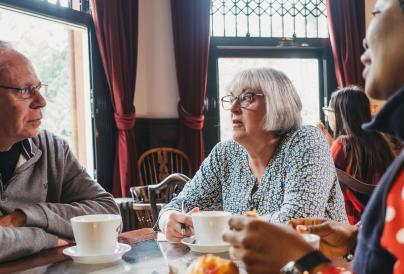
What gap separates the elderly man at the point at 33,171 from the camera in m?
1.51

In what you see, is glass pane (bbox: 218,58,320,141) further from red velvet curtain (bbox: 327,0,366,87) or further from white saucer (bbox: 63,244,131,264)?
white saucer (bbox: 63,244,131,264)

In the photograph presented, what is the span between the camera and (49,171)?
1771 millimetres

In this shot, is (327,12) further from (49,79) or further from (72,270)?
(72,270)

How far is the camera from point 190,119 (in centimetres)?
505

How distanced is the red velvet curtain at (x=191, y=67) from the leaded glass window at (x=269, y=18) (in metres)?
0.29

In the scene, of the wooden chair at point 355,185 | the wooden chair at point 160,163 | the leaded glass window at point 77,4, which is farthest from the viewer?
the wooden chair at point 160,163

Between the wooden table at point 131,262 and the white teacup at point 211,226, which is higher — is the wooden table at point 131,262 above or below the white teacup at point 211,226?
below

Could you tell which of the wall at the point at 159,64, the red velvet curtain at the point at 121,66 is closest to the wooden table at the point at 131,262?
the red velvet curtain at the point at 121,66

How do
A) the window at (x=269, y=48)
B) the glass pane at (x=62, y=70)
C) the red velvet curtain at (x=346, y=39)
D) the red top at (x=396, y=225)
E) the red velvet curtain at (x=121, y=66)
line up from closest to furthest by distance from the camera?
the red top at (x=396, y=225) < the glass pane at (x=62, y=70) < the red velvet curtain at (x=121, y=66) < the window at (x=269, y=48) < the red velvet curtain at (x=346, y=39)

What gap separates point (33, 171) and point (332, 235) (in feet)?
3.39

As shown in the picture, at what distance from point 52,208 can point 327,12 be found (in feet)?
15.2

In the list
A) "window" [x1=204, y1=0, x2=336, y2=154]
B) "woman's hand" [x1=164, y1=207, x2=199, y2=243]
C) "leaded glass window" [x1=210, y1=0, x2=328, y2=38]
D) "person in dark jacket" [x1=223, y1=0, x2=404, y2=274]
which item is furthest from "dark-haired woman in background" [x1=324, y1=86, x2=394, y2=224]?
"leaded glass window" [x1=210, y1=0, x2=328, y2=38]

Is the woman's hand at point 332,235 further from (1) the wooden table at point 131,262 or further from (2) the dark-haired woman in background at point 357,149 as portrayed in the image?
(2) the dark-haired woman in background at point 357,149

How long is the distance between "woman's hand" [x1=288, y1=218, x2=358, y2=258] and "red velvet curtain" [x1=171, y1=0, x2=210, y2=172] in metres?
3.88
